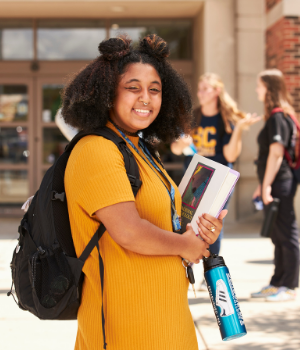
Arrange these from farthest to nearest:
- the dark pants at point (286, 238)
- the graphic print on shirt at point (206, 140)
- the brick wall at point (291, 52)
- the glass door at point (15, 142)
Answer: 1. the glass door at point (15, 142)
2. the brick wall at point (291, 52)
3. the graphic print on shirt at point (206, 140)
4. the dark pants at point (286, 238)

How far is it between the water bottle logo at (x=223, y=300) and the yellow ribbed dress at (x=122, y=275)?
187 mm

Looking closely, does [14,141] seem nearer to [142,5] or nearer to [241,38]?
[142,5]

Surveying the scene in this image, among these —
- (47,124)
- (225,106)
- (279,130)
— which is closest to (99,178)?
(279,130)

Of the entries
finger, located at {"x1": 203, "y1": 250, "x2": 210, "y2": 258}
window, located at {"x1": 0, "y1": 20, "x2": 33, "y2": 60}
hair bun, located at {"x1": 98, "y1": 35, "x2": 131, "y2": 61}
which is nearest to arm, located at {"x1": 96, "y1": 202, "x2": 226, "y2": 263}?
finger, located at {"x1": 203, "y1": 250, "x2": 210, "y2": 258}

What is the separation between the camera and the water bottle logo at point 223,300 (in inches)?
76.5

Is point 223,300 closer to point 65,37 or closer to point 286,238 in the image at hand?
point 286,238

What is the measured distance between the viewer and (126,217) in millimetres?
1659

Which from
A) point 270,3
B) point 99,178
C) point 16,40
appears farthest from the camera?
point 16,40

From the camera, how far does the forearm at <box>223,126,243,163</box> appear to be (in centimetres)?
466

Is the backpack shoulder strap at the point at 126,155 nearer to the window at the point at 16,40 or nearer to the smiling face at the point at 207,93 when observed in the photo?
the smiling face at the point at 207,93

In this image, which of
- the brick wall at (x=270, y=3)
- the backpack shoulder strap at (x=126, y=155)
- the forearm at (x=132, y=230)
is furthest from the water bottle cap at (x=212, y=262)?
the brick wall at (x=270, y=3)

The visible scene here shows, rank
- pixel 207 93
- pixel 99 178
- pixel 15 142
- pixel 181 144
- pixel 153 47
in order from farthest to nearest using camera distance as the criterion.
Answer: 1. pixel 15 142
2. pixel 207 93
3. pixel 181 144
4. pixel 153 47
5. pixel 99 178

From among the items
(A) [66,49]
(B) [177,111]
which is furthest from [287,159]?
(A) [66,49]

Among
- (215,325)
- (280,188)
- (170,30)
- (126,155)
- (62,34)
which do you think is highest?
(170,30)
